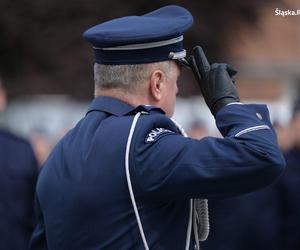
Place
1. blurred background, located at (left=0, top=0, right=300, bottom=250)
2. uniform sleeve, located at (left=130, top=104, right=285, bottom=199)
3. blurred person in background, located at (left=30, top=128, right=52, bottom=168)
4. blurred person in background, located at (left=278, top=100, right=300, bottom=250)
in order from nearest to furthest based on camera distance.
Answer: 1. uniform sleeve, located at (left=130, top=104, right=285, bottom=199)
2. blurred person in background, located at (left=278, top=100, right=300, bottom=250)
3. blurred person in background, located at (left=30, top=128, right=52, bottom=168)
4. blurred background, located at (left=0, top=0, right=300, bottom=250)

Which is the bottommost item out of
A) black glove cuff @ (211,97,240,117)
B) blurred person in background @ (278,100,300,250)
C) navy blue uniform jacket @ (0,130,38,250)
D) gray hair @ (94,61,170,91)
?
blurred person in background @ (278,100,300,250)

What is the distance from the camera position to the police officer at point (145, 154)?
Answer: 2949mm

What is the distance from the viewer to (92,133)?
10.4 ft

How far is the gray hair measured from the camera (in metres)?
3.17

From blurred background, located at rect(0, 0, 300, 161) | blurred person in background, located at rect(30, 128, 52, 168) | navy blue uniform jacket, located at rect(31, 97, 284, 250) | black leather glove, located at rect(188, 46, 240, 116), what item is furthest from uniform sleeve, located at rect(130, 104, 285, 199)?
blurred background, located at rect(0, 0, 300, 161)

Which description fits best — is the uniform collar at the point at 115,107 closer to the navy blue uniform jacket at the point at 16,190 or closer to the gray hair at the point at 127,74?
the gray hair at the point at 127,74

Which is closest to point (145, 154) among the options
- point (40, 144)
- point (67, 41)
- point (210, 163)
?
point (210, 163)

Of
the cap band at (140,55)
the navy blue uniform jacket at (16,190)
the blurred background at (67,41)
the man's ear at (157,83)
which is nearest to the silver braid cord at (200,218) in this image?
the man's ear at (157,83)

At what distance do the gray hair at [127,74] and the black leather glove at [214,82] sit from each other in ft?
0.36

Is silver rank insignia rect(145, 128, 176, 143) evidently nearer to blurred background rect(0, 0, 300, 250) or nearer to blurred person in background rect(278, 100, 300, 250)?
blurred person in background rect(278, 100, 300, 250)

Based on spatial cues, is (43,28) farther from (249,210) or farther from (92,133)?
(92,133)

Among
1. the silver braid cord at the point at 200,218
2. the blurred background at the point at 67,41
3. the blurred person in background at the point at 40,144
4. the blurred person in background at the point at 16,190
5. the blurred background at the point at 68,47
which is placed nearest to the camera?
the silver braid cord at the point at 200,218

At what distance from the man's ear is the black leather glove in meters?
0.13

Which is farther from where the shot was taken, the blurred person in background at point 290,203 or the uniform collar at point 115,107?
the blurred person in background at point 290,203
